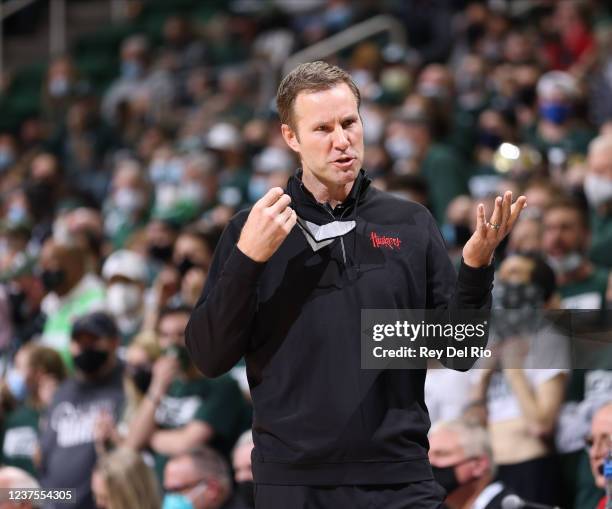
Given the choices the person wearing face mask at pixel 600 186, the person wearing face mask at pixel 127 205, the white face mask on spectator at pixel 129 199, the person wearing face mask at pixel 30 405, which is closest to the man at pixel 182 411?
the person wearing face mask at pixel 30 405

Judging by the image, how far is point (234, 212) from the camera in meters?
8.13

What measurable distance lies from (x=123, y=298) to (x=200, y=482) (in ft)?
8.31

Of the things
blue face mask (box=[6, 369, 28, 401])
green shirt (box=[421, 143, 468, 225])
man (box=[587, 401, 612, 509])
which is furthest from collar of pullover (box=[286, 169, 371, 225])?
green shirt (box=[421, 143, 468, 225])

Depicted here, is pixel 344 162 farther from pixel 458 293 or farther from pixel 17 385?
pixel 17 385

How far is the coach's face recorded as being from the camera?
289cm

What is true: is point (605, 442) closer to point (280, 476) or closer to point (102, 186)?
point (280, 476)

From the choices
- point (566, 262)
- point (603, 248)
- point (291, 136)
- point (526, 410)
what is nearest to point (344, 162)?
point (291, 136)

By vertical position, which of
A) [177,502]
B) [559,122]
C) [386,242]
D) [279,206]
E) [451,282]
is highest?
[559,122]

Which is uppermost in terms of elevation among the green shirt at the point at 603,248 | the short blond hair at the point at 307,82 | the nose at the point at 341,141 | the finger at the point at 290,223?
the short blond hair at the point at 307,82

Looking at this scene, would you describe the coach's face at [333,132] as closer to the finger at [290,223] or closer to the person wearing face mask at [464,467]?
the finger at [290,223]

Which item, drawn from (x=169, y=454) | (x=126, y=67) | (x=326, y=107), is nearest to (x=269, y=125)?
(x=126, y=67)

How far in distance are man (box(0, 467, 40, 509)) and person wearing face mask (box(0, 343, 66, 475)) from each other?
3.96 ft

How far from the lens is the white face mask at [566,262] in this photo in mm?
5614

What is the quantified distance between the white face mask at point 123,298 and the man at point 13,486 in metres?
2.41
